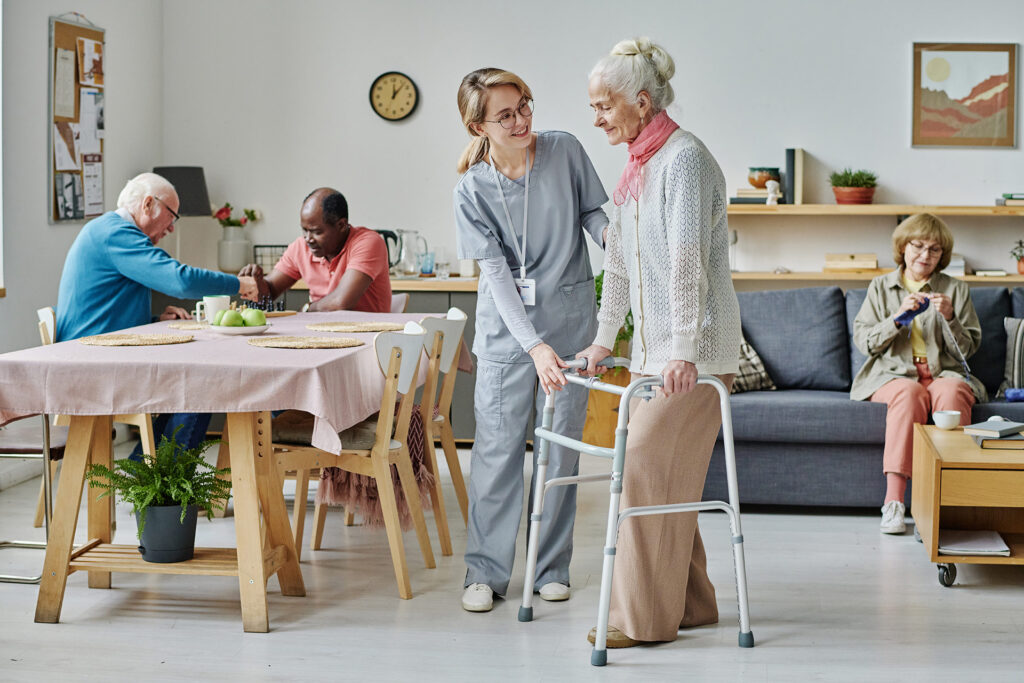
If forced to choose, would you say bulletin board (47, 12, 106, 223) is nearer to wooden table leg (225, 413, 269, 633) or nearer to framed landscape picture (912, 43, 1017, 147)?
wooden table leg (225, 413, 269, 633)

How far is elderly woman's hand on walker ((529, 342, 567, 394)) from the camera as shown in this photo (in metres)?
2.78

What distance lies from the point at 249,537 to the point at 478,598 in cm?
65

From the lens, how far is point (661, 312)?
2646mm

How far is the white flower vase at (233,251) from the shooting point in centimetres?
603

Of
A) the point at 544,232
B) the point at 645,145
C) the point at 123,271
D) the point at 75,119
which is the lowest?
the point at 123,271

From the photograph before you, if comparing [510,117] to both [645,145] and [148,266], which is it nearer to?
[645,145]

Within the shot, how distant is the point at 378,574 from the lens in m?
3.52

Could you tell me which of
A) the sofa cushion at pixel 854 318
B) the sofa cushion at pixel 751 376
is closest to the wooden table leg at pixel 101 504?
the sofa cushion at pixel 751 376

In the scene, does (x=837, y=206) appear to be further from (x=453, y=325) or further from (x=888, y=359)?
(x=453, y=325)

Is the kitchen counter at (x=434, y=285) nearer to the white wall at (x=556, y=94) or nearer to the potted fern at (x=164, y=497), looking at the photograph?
the white wall at (x=556, y=94)

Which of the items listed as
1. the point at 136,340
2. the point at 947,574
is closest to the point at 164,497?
the point at 136,340

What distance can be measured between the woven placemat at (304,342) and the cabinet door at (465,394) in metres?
2.16

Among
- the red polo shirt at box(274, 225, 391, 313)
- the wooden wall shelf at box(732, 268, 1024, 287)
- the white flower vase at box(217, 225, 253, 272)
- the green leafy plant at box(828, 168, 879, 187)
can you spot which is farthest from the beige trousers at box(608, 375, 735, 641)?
the white flower vase at box(217, 225, 253, 272)

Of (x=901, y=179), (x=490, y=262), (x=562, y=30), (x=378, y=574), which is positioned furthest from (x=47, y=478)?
(x=901, y=179)
